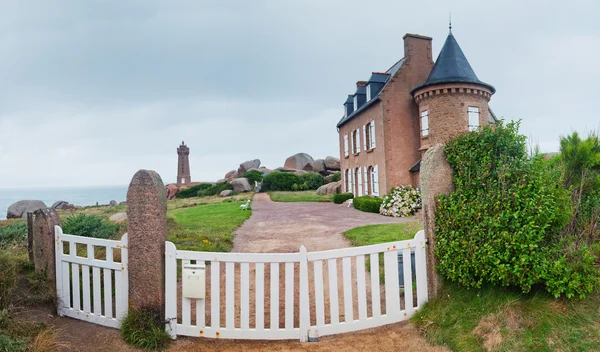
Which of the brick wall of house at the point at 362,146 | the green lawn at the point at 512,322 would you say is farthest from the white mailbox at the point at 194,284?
the brick wall of house at the point at 362,146

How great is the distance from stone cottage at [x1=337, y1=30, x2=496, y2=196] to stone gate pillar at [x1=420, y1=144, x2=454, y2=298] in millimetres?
13860

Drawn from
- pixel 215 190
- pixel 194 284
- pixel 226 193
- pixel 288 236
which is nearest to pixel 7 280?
pixel 194 284

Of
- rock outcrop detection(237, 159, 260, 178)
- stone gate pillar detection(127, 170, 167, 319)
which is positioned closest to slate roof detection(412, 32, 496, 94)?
stone gate pillar detection(127, 170, 167, 319)

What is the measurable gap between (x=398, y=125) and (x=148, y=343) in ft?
56.7

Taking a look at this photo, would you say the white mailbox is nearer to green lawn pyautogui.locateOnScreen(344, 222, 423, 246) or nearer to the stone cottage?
green lawn pyautogui.locateOnScreen(344, 222, 423, 246)

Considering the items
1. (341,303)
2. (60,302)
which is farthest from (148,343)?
(341,303)

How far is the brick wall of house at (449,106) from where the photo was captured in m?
17.0

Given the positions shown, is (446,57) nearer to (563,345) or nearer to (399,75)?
(399,75)

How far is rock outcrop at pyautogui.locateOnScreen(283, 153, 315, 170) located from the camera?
140 ft

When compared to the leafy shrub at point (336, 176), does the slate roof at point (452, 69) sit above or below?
above

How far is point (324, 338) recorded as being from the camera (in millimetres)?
3801

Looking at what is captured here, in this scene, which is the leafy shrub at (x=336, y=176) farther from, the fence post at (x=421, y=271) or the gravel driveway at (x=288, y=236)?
the fence post at (x=421, y=271)

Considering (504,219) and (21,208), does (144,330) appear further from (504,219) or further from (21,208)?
(21,208)

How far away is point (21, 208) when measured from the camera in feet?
74.9
